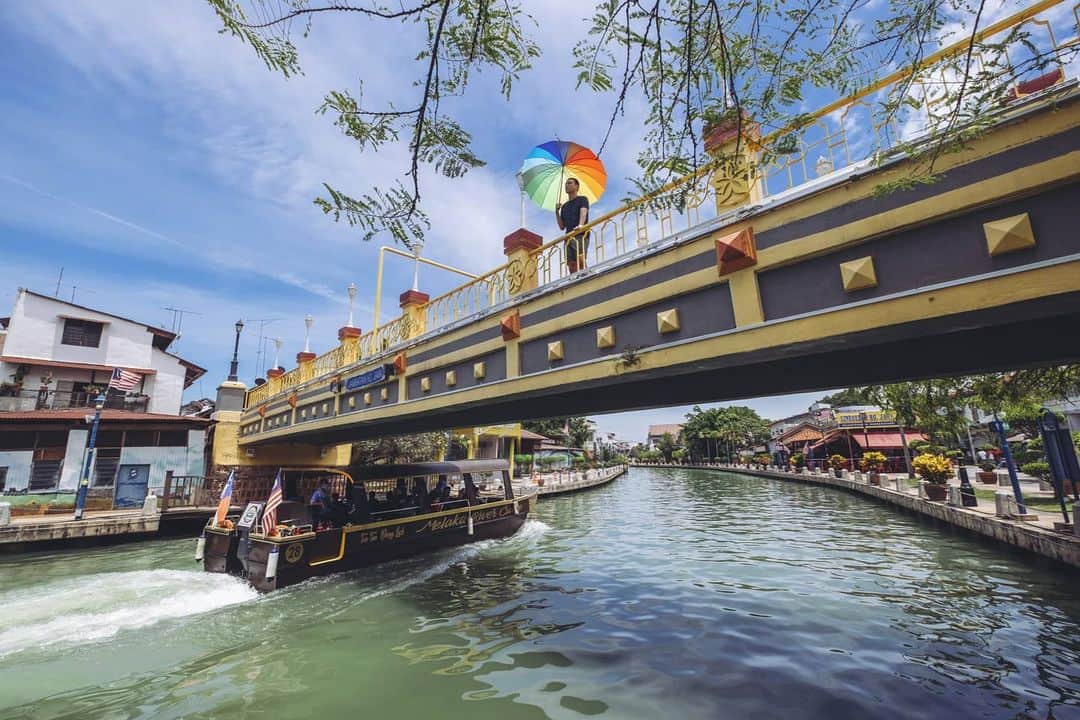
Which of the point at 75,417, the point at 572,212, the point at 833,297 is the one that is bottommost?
the point at 833,297

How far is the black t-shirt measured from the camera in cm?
681

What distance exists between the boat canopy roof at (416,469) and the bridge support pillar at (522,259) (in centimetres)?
731

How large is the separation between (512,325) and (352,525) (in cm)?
695

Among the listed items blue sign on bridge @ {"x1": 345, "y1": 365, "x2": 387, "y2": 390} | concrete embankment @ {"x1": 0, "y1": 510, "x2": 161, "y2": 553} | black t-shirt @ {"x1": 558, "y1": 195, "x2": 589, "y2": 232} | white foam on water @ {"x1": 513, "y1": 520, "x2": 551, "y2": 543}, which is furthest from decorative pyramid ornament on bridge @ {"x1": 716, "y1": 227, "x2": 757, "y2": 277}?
concrete embankment @ {"x1": 0, "y1": 510, "x2": 161, "y2": 553}

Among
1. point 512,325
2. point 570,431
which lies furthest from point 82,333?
point 570,431

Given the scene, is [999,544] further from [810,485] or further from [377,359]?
[810,485]

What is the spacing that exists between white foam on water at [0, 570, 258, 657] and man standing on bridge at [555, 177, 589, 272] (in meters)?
8.43

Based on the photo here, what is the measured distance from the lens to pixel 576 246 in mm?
6461

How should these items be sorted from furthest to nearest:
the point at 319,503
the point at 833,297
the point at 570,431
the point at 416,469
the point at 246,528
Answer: the point at 570,431
the point at 416,469
the point at 319,503
the point at 246,528
the point at 833,297

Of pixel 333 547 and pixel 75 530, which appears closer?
pixel 333 547

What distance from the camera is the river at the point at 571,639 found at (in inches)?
183

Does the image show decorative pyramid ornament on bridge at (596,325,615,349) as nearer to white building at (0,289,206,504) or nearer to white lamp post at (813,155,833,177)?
white lamp post at (813,155,833,177)

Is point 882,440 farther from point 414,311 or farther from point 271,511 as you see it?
point 271,511

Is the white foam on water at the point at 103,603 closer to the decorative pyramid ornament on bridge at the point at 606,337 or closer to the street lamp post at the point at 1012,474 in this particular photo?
the decorative pyramid ornament on bridge at the point at 606,337
